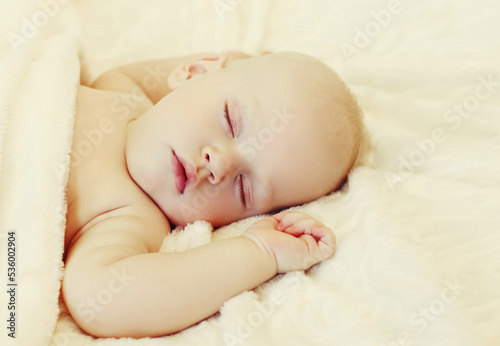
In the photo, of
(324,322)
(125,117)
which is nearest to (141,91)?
(125,117)

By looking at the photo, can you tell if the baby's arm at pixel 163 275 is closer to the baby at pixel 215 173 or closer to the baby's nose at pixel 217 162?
the baby at pixel 215 173

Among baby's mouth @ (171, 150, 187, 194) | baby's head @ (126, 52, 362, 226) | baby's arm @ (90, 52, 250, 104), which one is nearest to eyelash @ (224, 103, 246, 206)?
baby's head @ (126, 52, 362, 226)

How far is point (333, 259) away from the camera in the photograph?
35.4 inches

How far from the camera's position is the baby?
2.78ft

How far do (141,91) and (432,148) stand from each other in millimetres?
889

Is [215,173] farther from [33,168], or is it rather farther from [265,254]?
[33,168]

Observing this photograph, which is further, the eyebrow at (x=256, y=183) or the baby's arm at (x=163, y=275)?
the eyebrow at (x=256, y=183)

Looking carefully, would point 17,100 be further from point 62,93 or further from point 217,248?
point 217,248

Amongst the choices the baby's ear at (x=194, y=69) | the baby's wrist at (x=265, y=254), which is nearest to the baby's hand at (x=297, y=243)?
the baby's wrist at (x=265, y=254)

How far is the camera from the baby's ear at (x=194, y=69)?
1.27 metres

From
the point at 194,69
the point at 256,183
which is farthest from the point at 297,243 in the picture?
the point at 194,69

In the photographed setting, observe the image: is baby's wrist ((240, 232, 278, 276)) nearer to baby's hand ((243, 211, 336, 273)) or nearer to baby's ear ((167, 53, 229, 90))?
baby's hand ((243, 211, 336, 273))

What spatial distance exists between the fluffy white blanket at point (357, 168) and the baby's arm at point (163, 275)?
26 mm

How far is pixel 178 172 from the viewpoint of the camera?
1021 mm
